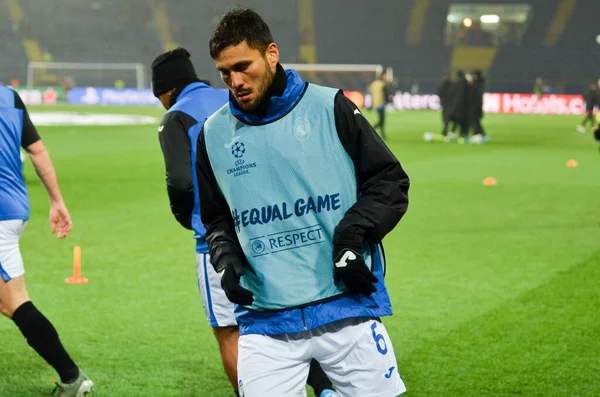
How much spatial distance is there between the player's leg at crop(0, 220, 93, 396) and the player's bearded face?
7.55 ft

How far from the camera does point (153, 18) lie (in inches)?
2302

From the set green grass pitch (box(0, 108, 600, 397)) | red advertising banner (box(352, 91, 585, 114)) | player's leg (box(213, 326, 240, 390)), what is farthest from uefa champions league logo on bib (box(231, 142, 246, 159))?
red advertising banner (box(352, 91, 585, 114))

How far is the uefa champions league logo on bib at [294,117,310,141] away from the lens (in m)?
3.11

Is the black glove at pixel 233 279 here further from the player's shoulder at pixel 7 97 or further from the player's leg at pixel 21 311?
the player's shoulder at pixel 7 97

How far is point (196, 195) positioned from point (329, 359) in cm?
162

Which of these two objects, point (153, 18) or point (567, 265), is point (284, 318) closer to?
point (567, 265)

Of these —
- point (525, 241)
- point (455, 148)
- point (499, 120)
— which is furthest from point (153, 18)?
point (525, 241)

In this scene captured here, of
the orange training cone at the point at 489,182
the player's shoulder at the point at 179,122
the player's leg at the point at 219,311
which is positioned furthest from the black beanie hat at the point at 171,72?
the orange training cone at the point at 489,182

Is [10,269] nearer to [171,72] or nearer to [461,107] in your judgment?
[171,72]

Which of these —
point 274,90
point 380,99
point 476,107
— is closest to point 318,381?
point 274,90

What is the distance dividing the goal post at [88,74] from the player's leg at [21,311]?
159 ft

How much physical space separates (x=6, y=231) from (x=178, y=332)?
202 centimetres

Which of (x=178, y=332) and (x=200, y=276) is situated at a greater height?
(x=200, y=276)

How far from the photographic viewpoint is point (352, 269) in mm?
2980
